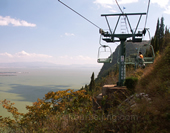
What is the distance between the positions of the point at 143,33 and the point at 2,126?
9830 millimetres

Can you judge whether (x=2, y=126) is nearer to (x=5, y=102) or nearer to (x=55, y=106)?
(x=5, y=102)

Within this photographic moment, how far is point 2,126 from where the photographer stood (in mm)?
6164

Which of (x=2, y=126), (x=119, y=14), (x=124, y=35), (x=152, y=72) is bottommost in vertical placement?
(x=2, y=126)

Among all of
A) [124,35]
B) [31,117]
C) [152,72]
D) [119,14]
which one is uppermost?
[119,14]

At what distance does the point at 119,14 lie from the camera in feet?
36.0

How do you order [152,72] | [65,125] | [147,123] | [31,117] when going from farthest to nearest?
1. [152,72]
2. [31,117]
3. [65,125]
4. [147,123]

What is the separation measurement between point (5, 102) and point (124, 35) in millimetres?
8482

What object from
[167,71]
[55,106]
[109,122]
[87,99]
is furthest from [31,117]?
[167,71]

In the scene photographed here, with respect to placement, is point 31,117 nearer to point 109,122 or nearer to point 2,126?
point 2,126

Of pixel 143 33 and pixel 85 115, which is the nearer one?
pixel 85 115

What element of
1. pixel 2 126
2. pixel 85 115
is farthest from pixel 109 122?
pixel 2 126

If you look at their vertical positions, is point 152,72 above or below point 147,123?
above

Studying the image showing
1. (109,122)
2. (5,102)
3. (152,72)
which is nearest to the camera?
(109,122)

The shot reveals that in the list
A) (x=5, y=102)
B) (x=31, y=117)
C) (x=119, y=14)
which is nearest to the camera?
(x=31, y=117)
